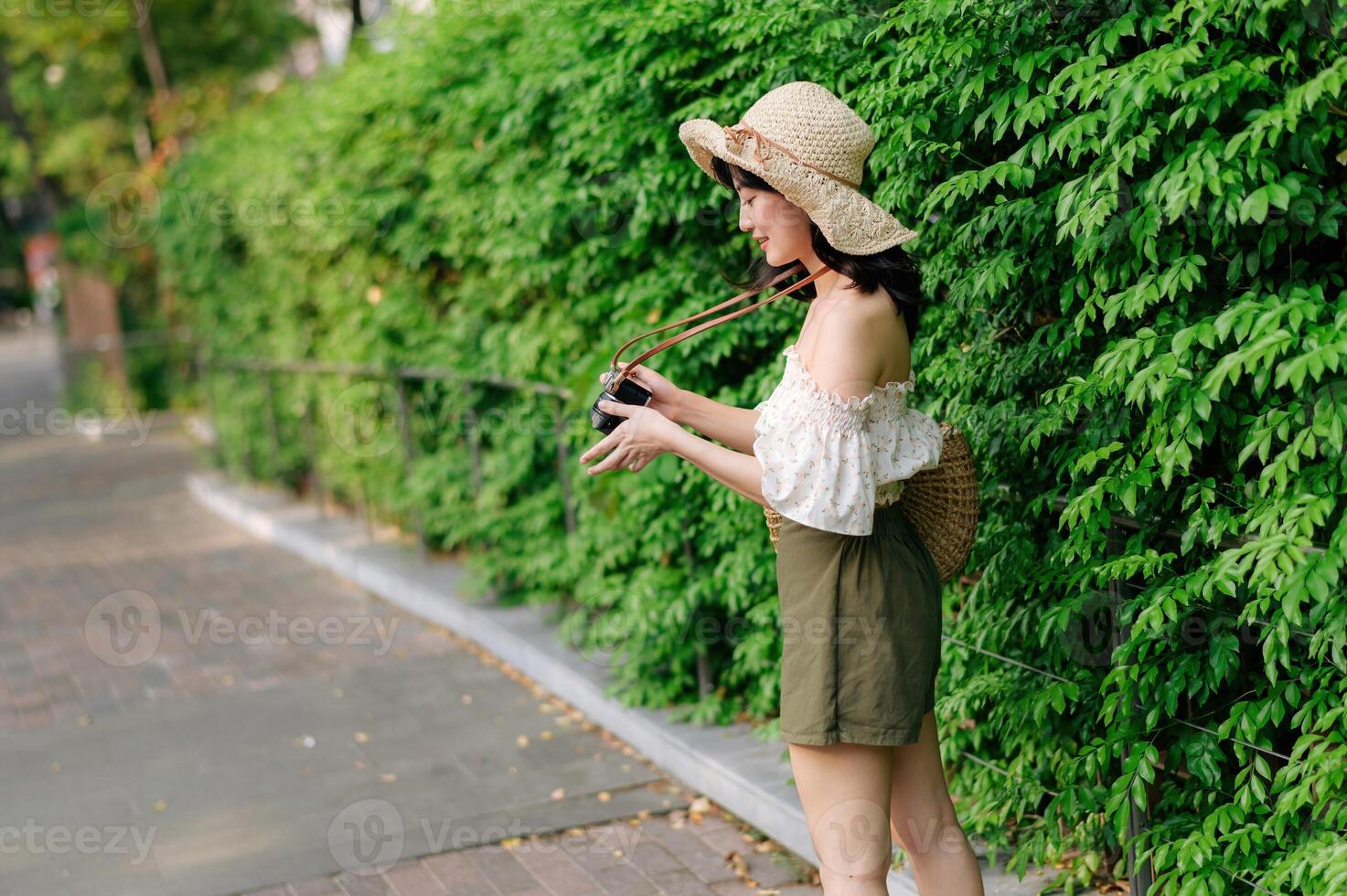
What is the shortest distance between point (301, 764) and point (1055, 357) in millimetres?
3548

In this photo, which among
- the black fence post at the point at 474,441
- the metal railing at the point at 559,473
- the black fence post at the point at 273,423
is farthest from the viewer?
the black fence post at the point at 273,423

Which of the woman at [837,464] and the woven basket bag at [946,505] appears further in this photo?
the woven basket bag at [946,505]

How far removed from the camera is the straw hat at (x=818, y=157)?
8.89 ft

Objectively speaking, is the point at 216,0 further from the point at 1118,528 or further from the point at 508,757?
the point at 1118,528

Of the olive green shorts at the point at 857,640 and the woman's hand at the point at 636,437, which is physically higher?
the woman's hand at the point at 636,437

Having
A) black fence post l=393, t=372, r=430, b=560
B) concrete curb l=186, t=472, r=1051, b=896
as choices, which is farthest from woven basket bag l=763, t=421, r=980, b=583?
black fence post l=393, t=372, r=430, b=560

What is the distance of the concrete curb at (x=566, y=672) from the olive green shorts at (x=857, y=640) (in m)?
1.13

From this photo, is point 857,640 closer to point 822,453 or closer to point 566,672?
point 822,453

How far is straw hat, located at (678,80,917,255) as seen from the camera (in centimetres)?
271

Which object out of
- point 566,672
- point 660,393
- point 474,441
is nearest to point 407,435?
point 474,441

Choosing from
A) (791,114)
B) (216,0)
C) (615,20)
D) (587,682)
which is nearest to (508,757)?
(587,682)

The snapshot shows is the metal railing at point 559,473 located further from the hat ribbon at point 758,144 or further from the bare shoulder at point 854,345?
the hat ribbon at point 758,144

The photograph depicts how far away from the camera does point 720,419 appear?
114 inches

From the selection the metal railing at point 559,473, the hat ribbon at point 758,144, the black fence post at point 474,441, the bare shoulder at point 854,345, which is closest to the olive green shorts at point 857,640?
the bare shoulder at point 854,345
